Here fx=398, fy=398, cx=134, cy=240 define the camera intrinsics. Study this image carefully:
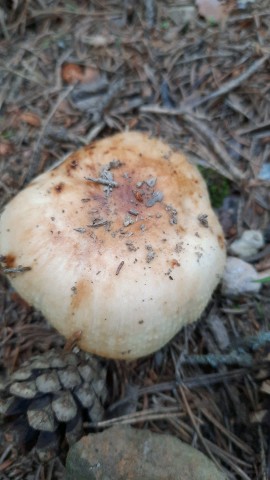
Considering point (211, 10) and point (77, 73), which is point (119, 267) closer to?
point (77, 73)

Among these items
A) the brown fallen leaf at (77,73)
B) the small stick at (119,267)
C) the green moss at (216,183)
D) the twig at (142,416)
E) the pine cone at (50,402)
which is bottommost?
the twig at (142,416)

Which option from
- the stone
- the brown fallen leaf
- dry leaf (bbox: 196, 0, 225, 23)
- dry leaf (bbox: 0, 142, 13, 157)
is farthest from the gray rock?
dry leaf (bbox: 196, 0, 225, 23)

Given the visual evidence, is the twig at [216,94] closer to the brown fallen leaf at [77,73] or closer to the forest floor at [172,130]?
the forest floor at [172,130]

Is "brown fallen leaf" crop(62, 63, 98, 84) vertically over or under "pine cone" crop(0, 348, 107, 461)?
over

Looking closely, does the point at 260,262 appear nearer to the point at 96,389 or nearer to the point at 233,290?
the point at 233,290

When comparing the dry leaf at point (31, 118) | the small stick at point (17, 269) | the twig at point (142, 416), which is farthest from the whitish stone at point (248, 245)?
the dry leaf at point (31, 118)

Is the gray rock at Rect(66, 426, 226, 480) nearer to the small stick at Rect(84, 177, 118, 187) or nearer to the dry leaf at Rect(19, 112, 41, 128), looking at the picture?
the small stick at Rect(84, 177, 118, 187)

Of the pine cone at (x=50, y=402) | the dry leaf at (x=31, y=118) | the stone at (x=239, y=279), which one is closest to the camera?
the pine cone at (x=50, y=402)
